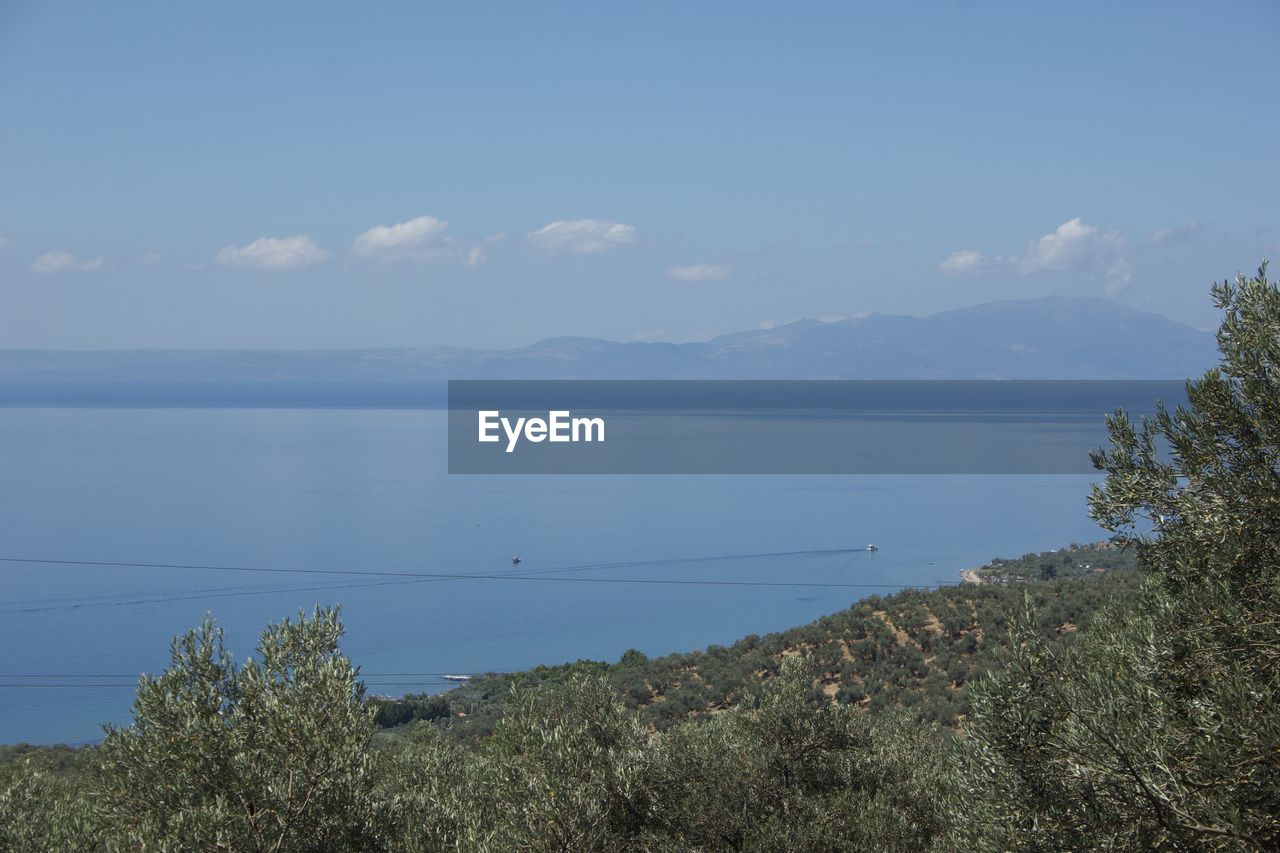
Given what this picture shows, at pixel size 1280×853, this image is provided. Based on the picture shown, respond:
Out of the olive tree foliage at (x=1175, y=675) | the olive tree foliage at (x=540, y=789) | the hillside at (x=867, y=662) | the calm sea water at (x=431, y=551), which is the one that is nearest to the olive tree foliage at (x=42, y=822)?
the olive tree foliage at (x=540, y=789)

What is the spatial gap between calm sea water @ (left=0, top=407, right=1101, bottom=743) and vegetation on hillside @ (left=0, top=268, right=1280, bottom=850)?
25.5 metres

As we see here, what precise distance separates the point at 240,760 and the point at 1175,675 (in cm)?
551

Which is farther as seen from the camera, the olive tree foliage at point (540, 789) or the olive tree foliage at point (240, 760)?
the olive tree foliage at point (540, 789)

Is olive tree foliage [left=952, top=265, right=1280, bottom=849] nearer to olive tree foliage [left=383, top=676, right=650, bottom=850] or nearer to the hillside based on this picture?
olive tree foliage [left=383, top=676, right=650, bottom=850]

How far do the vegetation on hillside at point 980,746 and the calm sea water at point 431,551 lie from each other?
2548cm

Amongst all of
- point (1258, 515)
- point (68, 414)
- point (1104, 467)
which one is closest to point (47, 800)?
point (1104, 467)

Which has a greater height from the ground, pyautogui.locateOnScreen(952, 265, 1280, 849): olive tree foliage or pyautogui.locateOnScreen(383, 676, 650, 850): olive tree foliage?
pyautogui.locateOnScreen(952, 265, 1280, 849): olive tree foliage

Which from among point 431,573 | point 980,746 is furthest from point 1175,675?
point 431,573

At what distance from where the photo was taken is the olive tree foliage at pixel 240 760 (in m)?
6.06

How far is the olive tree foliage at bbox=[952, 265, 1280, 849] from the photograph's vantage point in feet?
15.8

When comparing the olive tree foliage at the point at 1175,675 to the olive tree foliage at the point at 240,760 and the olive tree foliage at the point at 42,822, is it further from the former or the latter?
the olive tree foliage at the point at 42,822

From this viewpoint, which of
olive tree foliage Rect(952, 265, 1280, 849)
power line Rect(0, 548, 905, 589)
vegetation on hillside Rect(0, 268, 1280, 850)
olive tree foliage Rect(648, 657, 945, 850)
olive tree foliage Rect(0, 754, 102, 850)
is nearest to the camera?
olive tree foliage Rect(952, 265, 1280, 849)

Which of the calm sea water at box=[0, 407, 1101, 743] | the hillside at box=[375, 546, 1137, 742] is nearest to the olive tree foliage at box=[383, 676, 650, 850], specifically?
the hillside at box=[375, 546, 1137, 742]

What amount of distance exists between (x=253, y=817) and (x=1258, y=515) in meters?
6.11
